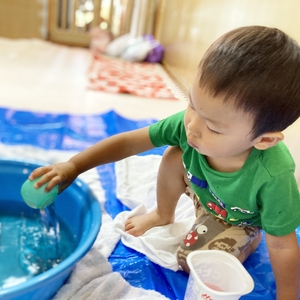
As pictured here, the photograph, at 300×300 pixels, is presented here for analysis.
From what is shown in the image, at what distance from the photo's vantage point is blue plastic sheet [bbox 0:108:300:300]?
2.16 ft

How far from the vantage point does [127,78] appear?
6.70 ft

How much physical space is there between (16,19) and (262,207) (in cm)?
300

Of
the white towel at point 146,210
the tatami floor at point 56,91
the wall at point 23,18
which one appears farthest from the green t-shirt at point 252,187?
the wall at point 23,18

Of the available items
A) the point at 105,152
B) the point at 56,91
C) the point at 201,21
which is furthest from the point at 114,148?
the point at 201,21

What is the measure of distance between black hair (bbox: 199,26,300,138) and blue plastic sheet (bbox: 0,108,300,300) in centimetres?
35

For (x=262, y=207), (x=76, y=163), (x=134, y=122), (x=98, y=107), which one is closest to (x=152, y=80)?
(x=98, y=107)

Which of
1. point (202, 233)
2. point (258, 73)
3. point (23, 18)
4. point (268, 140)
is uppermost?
point (258, 73)

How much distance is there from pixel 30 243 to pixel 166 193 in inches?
12.2

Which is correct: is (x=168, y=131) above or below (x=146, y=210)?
above

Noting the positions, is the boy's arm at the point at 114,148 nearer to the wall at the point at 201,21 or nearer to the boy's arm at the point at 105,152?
the boy's arm at the point at 105,152

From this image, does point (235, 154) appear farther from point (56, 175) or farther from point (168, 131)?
point (56, 175)

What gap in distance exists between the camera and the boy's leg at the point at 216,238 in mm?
663

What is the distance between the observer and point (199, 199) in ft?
2.28

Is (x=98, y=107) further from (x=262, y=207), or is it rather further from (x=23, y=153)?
(x=262, y=207)
